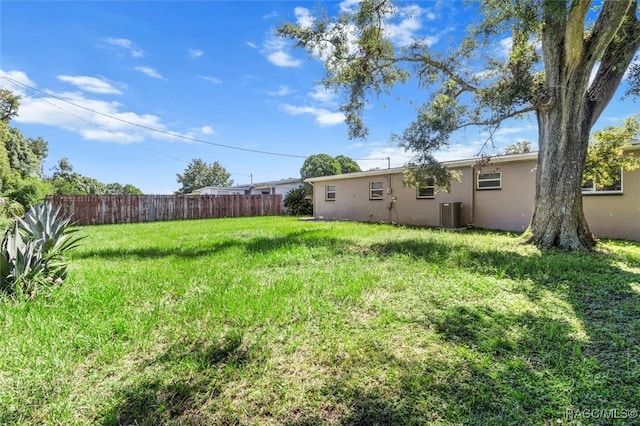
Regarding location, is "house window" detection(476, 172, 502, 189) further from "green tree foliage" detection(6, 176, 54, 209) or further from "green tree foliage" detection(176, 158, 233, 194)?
"green tree foliage" detection(176, 158, 233, 194)

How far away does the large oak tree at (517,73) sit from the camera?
6.22 m

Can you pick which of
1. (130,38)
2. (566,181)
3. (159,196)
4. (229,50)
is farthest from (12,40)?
(566,181)

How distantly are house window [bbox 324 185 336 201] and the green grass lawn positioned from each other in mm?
13294

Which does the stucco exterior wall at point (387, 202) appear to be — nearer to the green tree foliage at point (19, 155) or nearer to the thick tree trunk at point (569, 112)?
the thick tree trunk at point (569, 112)

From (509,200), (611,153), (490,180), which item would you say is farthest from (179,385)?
(490,180)

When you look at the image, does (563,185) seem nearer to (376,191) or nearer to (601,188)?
(601,188)

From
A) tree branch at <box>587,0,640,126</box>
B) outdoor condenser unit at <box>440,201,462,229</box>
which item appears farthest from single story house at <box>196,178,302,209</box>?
tree branch at <box>587,0,640,126</box>

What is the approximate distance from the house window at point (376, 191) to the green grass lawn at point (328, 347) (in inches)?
408

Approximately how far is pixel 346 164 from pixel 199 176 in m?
26.6

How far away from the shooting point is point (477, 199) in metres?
11.6

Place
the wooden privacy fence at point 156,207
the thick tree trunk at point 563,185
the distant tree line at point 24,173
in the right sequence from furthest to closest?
1. the wooden privacy fence at point 156,207
2. the distant tree line at point 24,173
3. the thick tree trunk at point 563,185

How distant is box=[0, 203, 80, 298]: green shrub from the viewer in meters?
3.70

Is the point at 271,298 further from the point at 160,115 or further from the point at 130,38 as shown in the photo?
the point at 160,115

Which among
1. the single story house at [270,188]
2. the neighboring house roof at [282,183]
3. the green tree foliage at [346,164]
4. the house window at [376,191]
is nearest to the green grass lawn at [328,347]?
the house window at [376,191]
